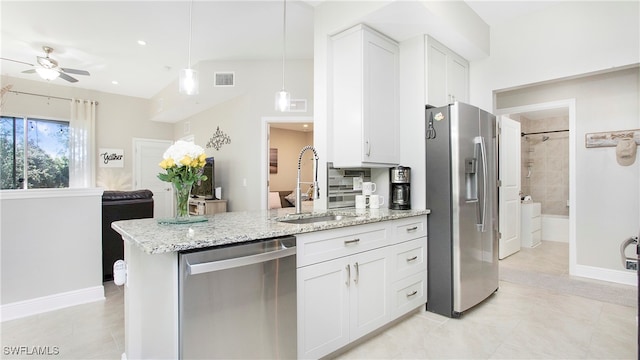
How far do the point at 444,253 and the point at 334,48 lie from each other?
6.71ft

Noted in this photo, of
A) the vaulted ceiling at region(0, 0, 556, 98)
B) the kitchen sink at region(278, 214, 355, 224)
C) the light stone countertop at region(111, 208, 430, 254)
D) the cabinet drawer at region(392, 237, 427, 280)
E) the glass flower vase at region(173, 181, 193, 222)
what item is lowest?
the cabinet drawer at region(392, 237, 427, 280)

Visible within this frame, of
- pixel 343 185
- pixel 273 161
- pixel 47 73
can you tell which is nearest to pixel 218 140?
pixel 273 161

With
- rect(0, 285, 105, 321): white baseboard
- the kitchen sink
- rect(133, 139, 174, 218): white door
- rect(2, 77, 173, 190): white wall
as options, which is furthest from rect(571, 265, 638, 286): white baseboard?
rect(2, 77, 173, 190): white wall

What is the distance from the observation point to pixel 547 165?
6.29m

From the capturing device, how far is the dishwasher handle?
1.32 m

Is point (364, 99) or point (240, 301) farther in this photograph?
point (364, 99)

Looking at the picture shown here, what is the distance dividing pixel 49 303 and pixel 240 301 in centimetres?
243

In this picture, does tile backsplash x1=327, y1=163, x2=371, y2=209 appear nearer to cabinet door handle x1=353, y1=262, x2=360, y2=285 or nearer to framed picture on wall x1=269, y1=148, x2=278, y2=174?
cabinet door handle x1=353, y1=262, x2=360, y2=285

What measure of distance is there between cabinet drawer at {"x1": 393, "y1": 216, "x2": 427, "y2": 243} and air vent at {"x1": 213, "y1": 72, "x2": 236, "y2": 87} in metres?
3.70

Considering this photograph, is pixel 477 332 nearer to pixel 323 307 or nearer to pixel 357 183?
pixel 323 307

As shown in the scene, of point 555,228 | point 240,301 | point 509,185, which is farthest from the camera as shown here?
point 555,228

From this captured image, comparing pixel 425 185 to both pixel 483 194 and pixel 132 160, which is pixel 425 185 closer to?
pixel 483 194

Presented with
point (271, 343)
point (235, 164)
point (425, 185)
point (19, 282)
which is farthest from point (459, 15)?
point (19, 282)

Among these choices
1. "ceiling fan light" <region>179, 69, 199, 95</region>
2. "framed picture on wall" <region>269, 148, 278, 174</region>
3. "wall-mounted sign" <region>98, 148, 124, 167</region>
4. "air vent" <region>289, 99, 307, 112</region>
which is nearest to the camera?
"ceiling fan light" <region>179, 69, 199, 95</region>
